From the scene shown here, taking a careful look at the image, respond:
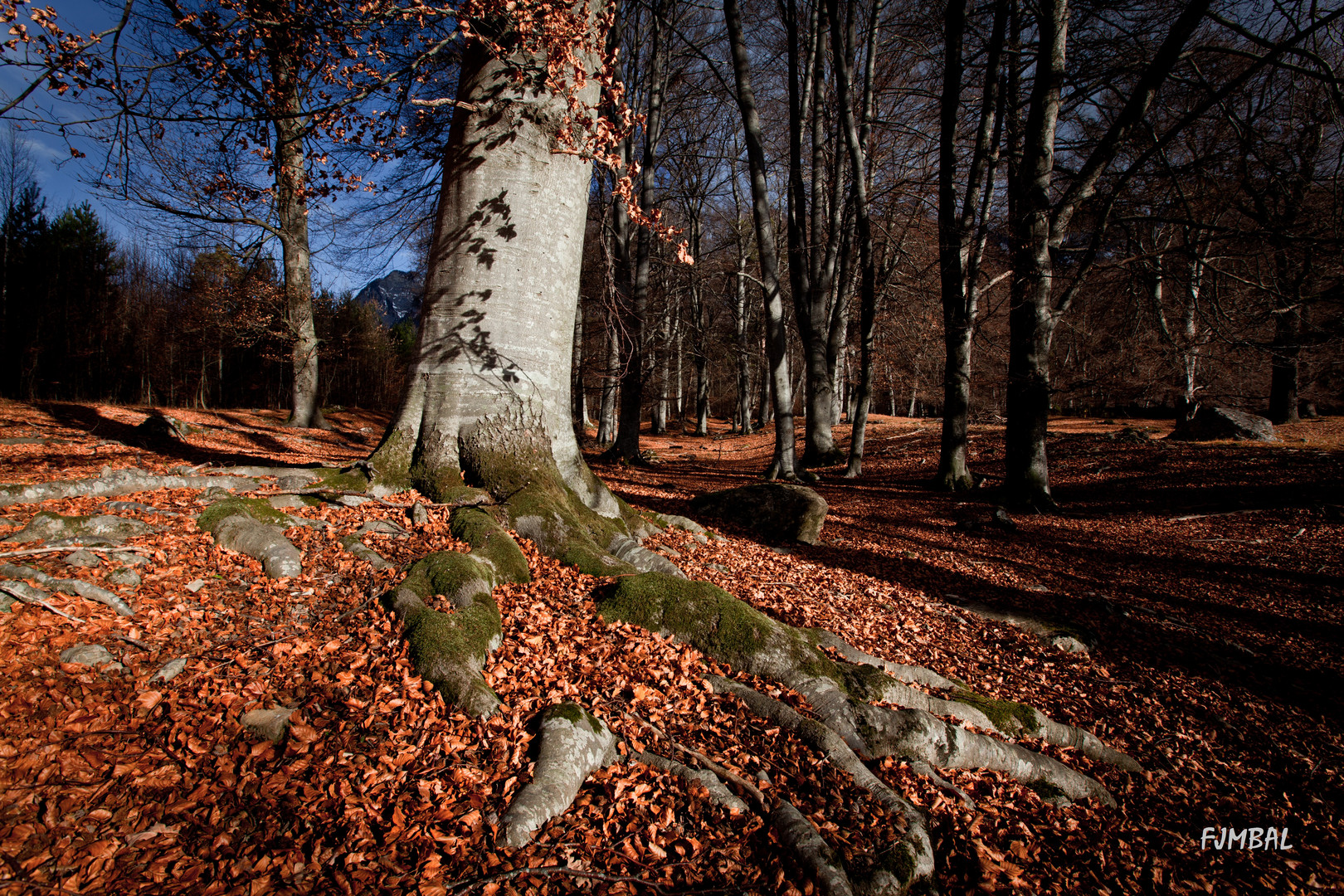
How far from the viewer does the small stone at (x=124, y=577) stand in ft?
8.70

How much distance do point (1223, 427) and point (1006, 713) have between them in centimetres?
1469

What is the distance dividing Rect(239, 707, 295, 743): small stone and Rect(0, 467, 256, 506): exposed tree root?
2653 mm

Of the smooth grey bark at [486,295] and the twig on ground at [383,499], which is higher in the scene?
the smooth grey bark at [486,295]

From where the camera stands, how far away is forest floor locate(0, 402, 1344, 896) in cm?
164

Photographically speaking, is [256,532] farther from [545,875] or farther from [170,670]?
[545,875]

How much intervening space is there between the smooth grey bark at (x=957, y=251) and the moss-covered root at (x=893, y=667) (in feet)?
24.6

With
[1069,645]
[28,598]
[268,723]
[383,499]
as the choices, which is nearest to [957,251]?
[1069,645]

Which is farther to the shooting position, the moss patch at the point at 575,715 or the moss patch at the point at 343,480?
the moss patch at the point at 343,480

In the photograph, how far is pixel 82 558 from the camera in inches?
107

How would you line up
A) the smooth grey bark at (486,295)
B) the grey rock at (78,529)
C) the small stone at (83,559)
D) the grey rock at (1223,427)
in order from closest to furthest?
the small stone at (83,559)
the grey rock at (78,529)
the smooth grey bark at (486,295)
the grey rock at (1223,427)

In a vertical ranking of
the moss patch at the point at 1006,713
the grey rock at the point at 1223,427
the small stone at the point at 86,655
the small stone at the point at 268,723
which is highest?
the grey rock at the point at 1223,427

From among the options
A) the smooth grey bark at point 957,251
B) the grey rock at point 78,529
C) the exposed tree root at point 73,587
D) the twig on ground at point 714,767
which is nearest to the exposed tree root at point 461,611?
the twig on ground at point 714,767

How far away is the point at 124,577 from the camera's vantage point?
8.77 ft

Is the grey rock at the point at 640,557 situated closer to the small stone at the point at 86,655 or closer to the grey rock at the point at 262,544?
the grey rock at the point at 262,544
